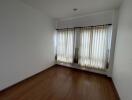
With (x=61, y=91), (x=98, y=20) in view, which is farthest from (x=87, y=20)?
(x=61, y=91)

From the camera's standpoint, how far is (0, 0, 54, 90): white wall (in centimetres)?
191

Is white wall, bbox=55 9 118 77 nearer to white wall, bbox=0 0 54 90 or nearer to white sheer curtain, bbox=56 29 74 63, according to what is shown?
white sheer curtain, bbox=56 29 74 63

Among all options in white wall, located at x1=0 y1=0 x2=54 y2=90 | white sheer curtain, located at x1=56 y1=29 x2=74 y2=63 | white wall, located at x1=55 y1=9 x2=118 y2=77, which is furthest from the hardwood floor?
white sheer curtain, located at x1=56 y1=29 x2=74 y2=63

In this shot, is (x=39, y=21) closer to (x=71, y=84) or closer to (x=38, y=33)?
(x=38, y=33)

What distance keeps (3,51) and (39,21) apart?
64.6 inches

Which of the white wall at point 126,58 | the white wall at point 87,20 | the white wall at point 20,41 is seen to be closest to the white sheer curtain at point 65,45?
the white wall at point 87,20

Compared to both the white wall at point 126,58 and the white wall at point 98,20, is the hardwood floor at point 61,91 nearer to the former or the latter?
the white wall at point 126,58

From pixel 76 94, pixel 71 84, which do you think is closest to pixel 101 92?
pixel 76 94

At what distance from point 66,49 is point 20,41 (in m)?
2.03

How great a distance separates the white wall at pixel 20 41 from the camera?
191 centimetres

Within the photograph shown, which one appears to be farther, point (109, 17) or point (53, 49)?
point (53, 49)

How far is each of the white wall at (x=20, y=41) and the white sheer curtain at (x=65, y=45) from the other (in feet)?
2.56

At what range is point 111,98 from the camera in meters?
1.86

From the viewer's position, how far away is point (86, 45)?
319 centimetres
